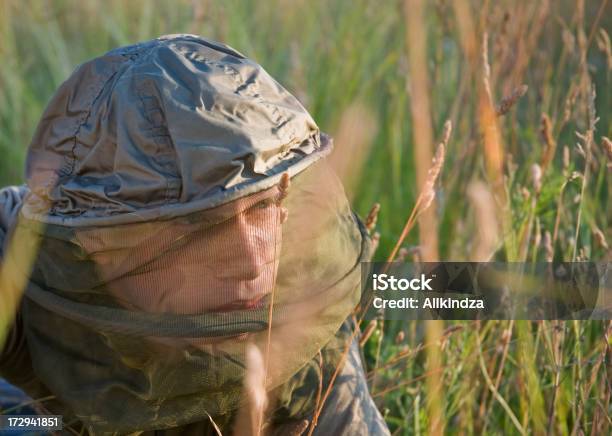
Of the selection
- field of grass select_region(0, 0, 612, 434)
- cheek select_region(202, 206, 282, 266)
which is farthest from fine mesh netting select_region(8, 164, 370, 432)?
field of grass select_region(0, 0, 612, 434)

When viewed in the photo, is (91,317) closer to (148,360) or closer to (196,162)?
(148,360)

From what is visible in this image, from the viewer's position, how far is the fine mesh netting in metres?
1.48

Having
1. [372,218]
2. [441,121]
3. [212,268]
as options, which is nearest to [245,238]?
[212,268]

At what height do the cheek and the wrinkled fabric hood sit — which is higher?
the wrinkled fabric hood

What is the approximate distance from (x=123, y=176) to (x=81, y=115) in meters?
0.20

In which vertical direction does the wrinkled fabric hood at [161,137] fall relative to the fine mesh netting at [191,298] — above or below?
above

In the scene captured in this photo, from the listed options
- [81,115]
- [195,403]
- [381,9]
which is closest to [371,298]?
[195,403]

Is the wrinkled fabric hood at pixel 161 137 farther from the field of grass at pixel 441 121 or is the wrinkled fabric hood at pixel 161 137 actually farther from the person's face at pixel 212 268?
the field of grass at pixel 441 121

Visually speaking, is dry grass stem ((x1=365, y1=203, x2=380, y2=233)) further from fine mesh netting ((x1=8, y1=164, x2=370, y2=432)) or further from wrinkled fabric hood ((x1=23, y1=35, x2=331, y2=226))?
wrinkled fabric hood ((x1=23, y1=35, x2=331, y2=226))

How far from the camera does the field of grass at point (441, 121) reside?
2008 mm

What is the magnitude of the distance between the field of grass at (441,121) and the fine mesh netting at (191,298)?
11.5 inches

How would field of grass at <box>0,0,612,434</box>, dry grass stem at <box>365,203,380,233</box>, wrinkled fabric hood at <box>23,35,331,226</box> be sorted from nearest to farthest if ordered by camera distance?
wrinkled fabric hood at <box>23,35,331,226</box> → dry grass stem at <box>365,203,380,233</box> → field of grass at <box>0,0,612,434</box>

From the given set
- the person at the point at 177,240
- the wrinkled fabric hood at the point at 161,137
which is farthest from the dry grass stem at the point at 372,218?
the wrinkled fabric hood at the point at 161,137

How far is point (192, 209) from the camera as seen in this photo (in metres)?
1.39
